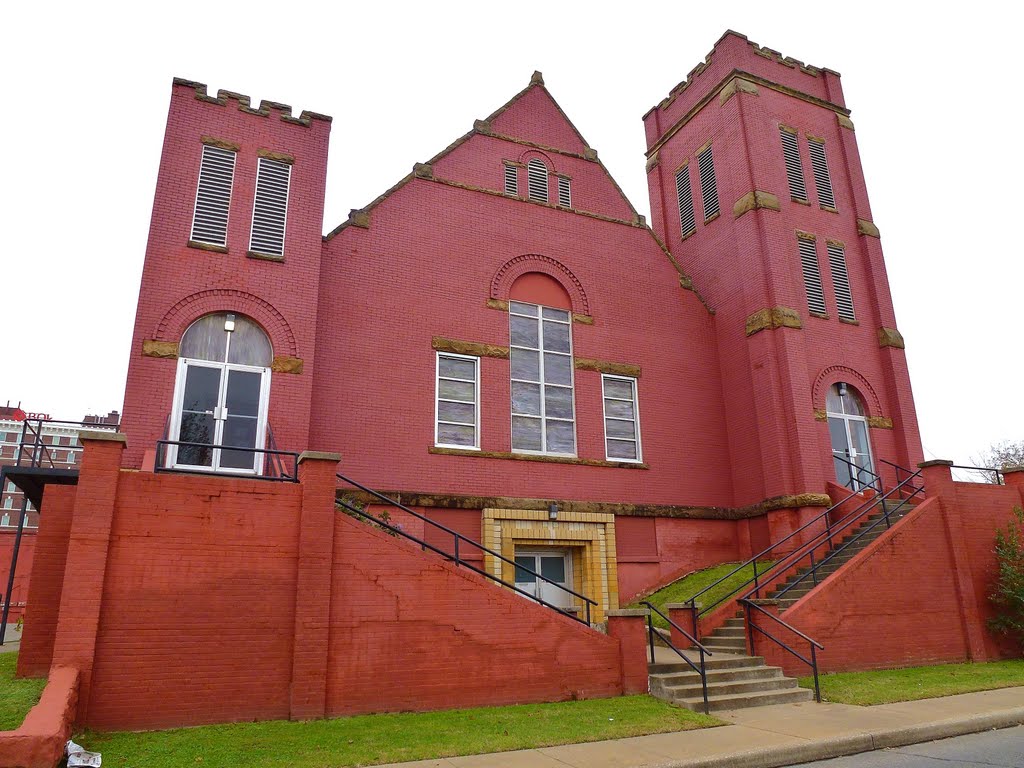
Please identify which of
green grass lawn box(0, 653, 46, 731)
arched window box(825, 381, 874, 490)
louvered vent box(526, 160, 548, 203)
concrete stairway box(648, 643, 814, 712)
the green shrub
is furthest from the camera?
louvered vent box(526, 160, 548, 203)

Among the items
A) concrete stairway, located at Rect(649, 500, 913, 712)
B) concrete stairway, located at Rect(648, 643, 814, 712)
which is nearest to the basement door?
concrete stairway, located at Rect(649, 500, 913, 712)

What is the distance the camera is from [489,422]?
16.8 metres

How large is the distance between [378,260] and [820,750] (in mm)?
12471

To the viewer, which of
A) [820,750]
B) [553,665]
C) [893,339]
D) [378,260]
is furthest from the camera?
[893,339]

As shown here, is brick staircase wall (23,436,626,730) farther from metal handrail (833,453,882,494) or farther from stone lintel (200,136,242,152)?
metal handrail (833,453,882,494)

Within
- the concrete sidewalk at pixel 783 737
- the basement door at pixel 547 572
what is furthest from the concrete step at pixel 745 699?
the basement door at pixel 547 572

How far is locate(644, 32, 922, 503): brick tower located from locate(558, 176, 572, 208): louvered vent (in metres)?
4.56

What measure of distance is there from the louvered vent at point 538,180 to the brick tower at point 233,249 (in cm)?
548

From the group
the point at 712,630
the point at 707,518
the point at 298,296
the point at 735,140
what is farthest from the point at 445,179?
the point at 712,630

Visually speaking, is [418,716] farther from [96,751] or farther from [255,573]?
[96,751]

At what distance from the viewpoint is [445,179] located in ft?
A: 60.5

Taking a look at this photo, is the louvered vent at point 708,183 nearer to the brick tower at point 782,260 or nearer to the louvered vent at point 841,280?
the brick tower at point 782,260

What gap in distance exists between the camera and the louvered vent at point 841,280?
20719 mm

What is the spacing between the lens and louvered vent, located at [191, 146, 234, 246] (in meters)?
14.9
